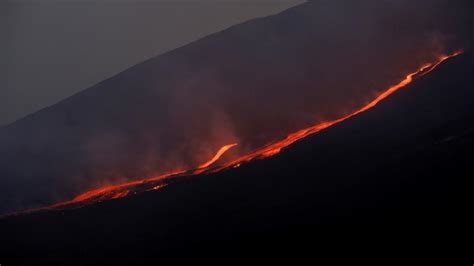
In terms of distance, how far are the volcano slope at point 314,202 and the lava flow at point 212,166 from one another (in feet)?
1.01

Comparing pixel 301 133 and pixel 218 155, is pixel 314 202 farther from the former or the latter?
pixel 218 155

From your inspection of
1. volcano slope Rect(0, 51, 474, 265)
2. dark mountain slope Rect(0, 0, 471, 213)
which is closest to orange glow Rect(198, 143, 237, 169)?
dark mountain slope Rect(0, 0, 471, 213)

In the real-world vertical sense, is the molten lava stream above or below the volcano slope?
above

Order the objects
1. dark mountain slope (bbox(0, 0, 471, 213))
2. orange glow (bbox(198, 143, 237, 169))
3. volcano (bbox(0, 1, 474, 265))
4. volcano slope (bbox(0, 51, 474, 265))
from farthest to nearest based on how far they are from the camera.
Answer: dark mountain slope (bbox(0, 0, 471, 213))
orange glow (bbox(198, 143, 237, 169))
volcano (bbox(0, 1, 474, 265))
volcano slope (bbox(0, 51, 474, 265))

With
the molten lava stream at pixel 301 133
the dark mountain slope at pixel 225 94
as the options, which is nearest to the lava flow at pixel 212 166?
the molten lava stream at pixel 301 133

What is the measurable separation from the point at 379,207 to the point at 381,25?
5.76 meters

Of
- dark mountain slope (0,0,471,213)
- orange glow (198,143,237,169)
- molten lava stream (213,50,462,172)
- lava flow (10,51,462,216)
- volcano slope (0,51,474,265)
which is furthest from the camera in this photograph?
dark mountain slope (0,0,471,213)

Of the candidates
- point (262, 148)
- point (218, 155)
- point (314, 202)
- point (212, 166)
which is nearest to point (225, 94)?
point (218, 155)

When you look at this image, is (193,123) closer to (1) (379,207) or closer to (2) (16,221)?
(2) (16,221)

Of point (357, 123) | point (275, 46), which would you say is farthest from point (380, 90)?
point (275, 46)

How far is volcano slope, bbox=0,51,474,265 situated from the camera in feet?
12.4

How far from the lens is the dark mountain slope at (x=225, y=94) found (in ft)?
24.0

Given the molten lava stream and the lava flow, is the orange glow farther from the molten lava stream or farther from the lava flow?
the molten lava stream

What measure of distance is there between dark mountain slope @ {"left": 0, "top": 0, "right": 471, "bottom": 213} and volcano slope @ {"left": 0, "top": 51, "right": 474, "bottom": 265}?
1.55 meters
